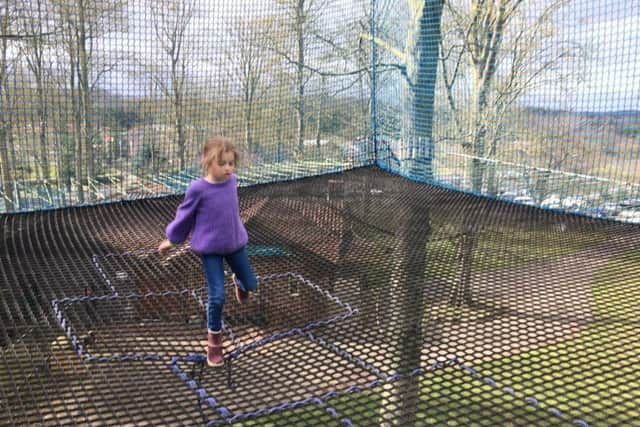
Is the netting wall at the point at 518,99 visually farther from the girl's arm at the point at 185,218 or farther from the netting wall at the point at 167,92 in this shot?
the girl's arm at the point at 185,218

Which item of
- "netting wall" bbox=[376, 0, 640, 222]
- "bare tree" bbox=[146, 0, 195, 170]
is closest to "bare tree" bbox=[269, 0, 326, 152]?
"netting wall" bbox=[376, 0, 640, 222]

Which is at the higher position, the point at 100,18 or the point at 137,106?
the point at 100,18

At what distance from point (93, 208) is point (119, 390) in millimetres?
2032

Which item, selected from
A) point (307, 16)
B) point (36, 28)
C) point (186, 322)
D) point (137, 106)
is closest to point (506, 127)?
point (307, 16)

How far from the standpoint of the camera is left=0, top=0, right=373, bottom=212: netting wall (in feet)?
11.1

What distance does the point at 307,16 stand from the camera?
154 inches

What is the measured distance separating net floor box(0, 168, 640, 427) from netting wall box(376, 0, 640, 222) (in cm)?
45

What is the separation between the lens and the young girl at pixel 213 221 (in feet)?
4.38

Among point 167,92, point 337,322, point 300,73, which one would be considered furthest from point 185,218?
point 300,73

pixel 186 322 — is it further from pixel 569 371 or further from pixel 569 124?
pixel 569 124

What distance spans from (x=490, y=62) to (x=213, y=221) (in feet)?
9.49

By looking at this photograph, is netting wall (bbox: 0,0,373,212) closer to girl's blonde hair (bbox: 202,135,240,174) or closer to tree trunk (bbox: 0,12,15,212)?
tree trunk (bbox: 0,12,15,212)

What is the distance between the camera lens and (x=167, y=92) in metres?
3.60

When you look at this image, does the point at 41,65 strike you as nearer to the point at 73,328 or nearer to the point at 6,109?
the point at 6,109
